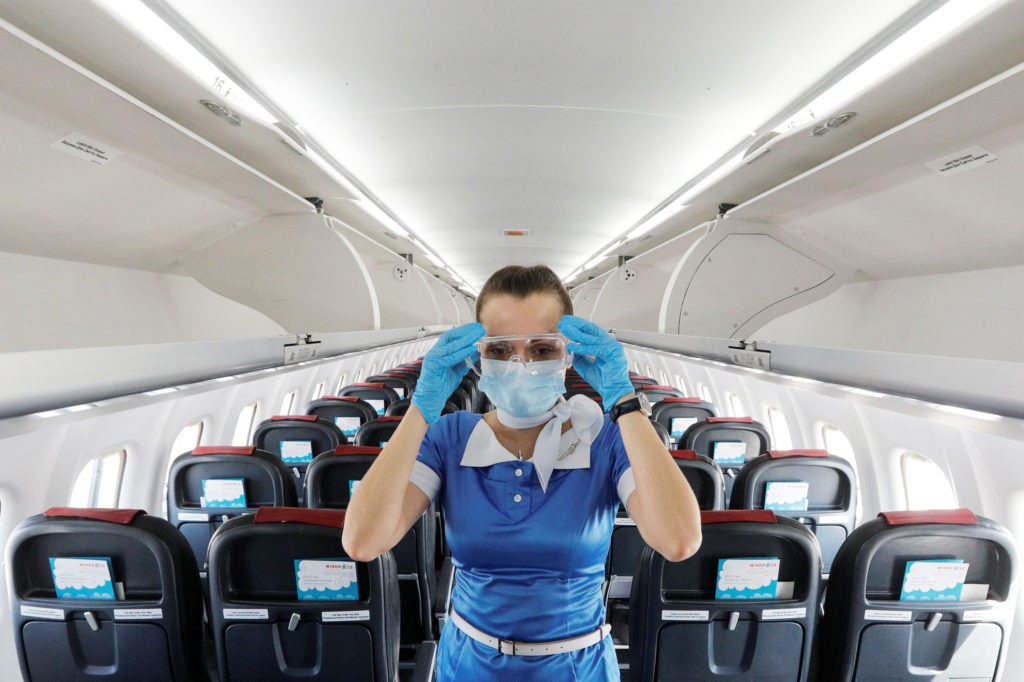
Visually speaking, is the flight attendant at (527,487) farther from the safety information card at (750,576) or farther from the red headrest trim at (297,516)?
the safety information card at (750,576)

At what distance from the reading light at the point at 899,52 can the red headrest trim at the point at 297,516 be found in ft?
12.4

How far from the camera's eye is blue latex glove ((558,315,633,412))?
1.89 metres

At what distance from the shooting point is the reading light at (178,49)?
3.27 m

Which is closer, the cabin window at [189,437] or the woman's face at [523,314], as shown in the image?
the woman's face at [523,314]

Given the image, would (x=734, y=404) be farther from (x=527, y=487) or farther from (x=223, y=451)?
(x=527, y=487)

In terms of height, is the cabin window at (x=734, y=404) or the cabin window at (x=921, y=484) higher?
the cabin window at (x=734, y=404)

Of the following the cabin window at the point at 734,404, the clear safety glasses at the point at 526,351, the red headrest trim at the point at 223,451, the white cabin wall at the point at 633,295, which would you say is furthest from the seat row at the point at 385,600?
the white cabin wall at the point at 633,295

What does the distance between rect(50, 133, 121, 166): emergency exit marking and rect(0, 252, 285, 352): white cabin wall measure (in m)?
1.90

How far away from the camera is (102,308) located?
719 cm

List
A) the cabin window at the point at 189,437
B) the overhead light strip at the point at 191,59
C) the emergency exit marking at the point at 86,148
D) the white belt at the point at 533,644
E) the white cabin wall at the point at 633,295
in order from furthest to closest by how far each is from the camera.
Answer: the white cabin wall at the point at 633,295
the cabin window at the point at 189,437
the emergency exit marking at the point at 86,148
the overhead light strip at the point at 191,59
the white belt at the point at 533,644

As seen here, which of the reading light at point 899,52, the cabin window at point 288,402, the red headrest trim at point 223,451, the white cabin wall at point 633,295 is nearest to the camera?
the reading light at point 899,52

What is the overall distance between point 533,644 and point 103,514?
1.47 m

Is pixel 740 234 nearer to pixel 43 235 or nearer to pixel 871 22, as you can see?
pixel 871 22

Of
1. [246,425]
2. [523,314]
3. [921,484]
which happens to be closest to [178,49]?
[523,314]
